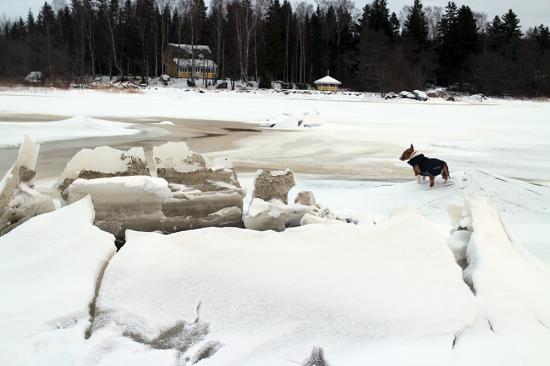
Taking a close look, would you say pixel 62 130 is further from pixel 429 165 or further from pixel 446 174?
pixel 446 174

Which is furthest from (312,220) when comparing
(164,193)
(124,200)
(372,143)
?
(372,143)

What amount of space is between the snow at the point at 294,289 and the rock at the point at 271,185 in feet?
3.40

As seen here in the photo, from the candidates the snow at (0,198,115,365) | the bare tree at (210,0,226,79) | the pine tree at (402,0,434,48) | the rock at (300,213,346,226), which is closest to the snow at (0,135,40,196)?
the snow at (0,198,115,365)

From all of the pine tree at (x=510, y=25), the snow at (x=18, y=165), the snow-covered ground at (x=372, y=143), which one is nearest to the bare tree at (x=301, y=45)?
the pine tree at (x=510, y=25)

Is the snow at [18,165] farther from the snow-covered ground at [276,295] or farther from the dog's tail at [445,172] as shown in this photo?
the dog's tail at [445,172]

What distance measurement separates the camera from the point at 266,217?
379 centimetres

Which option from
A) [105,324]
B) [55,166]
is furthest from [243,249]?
[55,166]

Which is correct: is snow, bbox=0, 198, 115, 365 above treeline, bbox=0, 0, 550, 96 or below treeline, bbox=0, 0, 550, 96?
below

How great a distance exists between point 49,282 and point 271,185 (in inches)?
76.3

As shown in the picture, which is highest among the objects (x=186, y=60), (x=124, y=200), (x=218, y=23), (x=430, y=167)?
(x=218, y=23)

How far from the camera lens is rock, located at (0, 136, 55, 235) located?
3646 millimetres

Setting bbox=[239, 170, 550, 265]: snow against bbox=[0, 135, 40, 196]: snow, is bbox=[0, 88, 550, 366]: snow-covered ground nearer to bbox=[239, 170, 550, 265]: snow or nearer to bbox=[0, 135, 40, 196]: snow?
bbox=[0, 135, 40, 196]: snow

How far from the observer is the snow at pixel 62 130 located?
13.9 metres

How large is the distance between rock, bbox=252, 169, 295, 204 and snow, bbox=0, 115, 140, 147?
1078 centimetres
